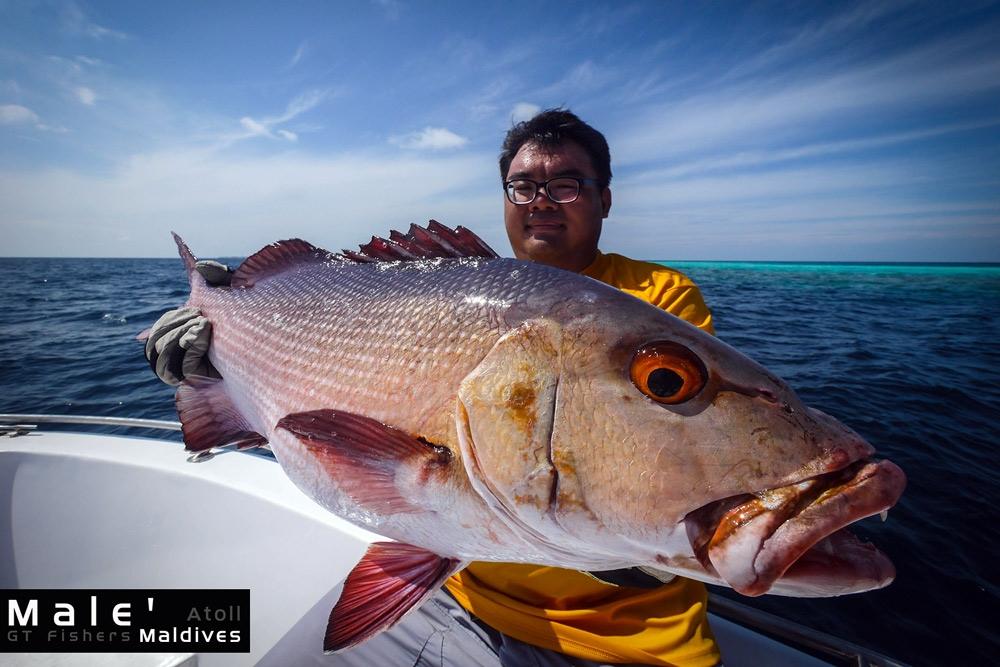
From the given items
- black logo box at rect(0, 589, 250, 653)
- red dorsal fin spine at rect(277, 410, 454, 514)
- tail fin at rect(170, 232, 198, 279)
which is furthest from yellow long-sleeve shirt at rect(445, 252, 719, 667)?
tail fin at rect(170, 232, 198, 279)

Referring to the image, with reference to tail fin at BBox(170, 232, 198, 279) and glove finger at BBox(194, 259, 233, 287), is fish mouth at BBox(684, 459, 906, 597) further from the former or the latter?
tail fin at BBox(170, 232, 198, 279)

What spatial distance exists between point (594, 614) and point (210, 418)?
6.42ft

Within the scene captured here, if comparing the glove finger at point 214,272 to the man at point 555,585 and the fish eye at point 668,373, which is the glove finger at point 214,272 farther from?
the fish eye at point 668,373

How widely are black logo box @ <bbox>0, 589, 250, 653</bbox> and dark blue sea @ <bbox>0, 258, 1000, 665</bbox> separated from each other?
4072mm

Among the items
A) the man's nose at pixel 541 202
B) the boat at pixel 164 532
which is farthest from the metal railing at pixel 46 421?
the man's nose at pixel 541 202

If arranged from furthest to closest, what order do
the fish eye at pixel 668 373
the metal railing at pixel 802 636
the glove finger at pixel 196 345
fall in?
1. the glove finger at pixel 196 345
2. the metal railing at pixel 802 636
3. the fish eye at pixel 668 373

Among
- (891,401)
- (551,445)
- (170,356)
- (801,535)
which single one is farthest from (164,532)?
(891,401)

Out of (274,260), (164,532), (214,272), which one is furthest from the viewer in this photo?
(164,532)

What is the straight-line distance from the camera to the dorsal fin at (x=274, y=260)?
2.43m

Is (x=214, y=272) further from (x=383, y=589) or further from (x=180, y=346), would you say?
(x=383, y=589)

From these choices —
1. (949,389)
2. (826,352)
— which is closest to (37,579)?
(949,389)

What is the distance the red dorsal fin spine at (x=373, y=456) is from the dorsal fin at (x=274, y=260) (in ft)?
4.64

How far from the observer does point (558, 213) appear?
2451 mm

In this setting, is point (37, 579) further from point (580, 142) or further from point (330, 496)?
point (580, 142)
